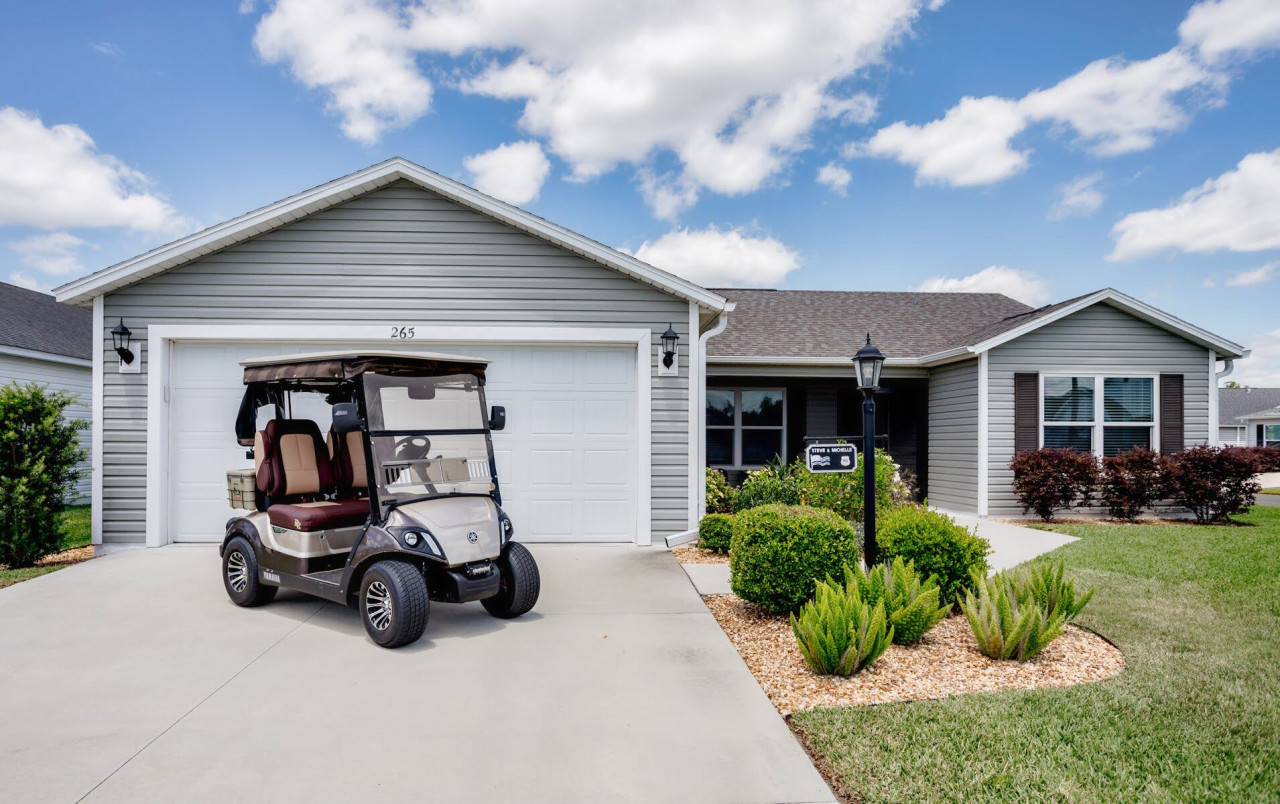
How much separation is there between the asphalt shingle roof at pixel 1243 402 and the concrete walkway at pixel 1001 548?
31768 mm

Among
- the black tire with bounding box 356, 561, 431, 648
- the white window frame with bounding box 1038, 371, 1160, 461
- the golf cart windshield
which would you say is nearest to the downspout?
the golf cart windshield

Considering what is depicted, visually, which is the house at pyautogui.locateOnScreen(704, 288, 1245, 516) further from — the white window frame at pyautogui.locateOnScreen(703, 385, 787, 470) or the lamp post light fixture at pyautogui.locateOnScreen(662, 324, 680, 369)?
the lamp post light fixture at pyautogui.locateOnScreen(662, 324, 680, 369)

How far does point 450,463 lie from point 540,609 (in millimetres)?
1422

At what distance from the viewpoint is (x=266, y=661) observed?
417 centimetres

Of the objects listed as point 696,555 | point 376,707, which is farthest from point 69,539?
point 696,555

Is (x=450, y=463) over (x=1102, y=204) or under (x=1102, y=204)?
under

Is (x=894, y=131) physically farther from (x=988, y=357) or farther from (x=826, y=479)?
(x=826, y=479)

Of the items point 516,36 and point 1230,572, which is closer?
point 1230,572

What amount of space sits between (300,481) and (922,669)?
15.7 ft

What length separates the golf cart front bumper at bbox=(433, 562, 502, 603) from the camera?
441cm

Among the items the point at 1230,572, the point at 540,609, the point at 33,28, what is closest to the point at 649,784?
the point at 540,609

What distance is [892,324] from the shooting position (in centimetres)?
1385

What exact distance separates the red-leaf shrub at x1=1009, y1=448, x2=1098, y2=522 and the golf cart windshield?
9.47 metres

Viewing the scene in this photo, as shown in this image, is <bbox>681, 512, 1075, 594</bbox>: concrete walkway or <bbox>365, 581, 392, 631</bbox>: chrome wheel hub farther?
<bbox>681, 512, 1075, 594</bbox>: concrete walkway
